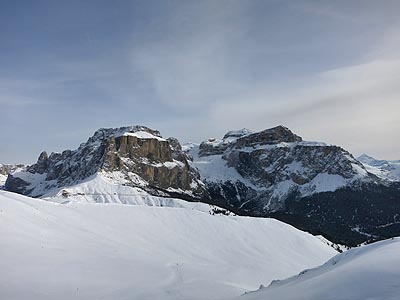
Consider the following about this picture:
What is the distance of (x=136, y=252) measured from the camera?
33969mm

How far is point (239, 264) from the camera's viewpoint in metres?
40.8

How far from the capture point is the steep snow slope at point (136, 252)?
2147cm

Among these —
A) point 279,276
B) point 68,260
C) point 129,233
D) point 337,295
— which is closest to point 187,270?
point 68,260

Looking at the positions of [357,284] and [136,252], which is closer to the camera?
[357,284]

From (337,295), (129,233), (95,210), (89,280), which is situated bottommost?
(337,295)

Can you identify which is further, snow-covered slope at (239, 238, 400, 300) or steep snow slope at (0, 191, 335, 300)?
steep snow slope at (0, 191, 335, 300)

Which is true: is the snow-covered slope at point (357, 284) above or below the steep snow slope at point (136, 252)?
below

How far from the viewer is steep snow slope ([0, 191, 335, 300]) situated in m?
21.5

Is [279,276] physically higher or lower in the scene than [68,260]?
lower

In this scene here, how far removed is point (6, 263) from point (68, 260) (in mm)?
4285

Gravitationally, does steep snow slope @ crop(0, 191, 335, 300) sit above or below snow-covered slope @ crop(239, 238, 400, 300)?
above

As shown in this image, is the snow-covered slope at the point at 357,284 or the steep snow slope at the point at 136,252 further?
the steep snow slope at the point at 136,252

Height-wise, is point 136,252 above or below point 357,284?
above

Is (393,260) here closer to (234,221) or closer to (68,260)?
(68,260)
